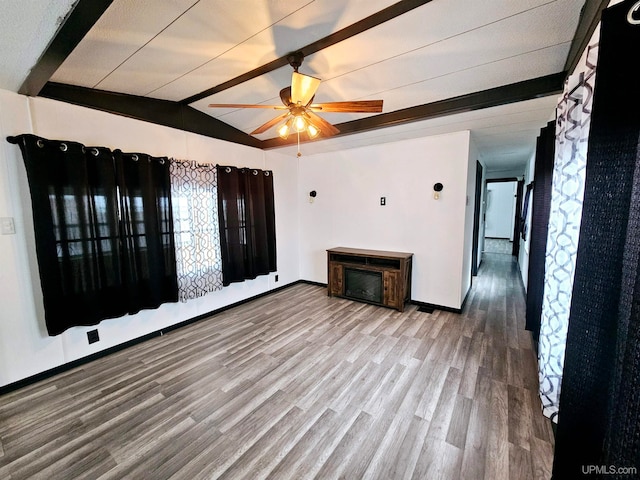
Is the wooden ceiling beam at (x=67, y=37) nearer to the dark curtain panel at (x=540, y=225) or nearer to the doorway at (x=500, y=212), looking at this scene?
the dark curtain panel at (x=540, y=225)

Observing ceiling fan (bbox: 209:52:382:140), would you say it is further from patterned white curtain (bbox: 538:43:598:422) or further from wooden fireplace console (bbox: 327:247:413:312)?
wooden fireplace console (bbox: 327:247:413:312)

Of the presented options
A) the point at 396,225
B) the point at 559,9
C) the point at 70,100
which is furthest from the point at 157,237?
the point at 559,9

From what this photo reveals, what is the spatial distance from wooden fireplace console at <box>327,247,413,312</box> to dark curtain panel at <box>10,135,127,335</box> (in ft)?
8.81

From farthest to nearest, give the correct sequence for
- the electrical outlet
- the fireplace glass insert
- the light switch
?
the fireplace glass insert < the electrical outlet < the light switch

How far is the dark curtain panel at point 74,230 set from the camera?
6.70 ft

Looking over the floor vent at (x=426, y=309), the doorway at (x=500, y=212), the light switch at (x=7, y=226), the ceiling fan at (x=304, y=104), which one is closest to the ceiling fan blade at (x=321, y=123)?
the ceiling fan at (x=304, y=104)

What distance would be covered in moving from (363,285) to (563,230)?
2.47 meters

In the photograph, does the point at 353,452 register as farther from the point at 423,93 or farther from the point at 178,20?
the point at 423,93

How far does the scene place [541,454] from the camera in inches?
58.6

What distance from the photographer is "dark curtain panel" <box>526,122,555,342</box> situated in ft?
7.53

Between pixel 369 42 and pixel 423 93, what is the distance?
93 cm

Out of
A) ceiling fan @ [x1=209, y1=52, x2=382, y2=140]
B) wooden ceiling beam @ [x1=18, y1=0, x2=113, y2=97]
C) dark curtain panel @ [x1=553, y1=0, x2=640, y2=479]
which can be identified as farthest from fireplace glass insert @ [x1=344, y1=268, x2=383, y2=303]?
wooden ceiling beam @ [x1=18, y1=0, x2=113, y2=97]

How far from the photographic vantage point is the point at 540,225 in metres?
2.42

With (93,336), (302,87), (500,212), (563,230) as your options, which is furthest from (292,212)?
(500,212)
